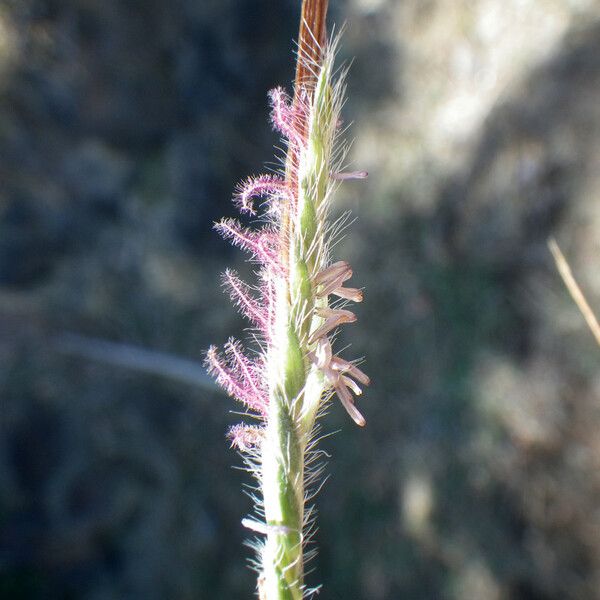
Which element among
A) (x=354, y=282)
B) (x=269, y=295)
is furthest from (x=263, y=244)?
(x=354, y=282)

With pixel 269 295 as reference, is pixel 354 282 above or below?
above

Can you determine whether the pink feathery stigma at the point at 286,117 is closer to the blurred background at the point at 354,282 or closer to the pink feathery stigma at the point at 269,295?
the pink feathery stigma at the point at 269,295

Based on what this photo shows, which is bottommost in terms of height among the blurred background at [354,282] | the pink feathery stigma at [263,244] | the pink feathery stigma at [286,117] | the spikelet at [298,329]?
the spikelet at [298,329]

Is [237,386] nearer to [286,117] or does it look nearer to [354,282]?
[286,117]

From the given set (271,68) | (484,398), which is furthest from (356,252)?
(271,68)

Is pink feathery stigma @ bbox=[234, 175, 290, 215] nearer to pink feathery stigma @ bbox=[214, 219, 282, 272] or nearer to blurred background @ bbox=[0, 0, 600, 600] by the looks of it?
pink feathery stigma @ bbox=[214, 219, 282, 272]

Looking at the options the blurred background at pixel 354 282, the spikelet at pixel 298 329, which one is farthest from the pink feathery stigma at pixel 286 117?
the blurred background at pixel 354 282
